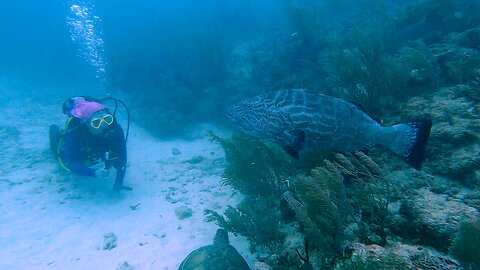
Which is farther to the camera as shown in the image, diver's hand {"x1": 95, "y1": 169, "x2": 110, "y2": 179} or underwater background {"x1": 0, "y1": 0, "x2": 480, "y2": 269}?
diver's hand {"x1": 95, "y1": 169, "x2": 110, "y2": 179}

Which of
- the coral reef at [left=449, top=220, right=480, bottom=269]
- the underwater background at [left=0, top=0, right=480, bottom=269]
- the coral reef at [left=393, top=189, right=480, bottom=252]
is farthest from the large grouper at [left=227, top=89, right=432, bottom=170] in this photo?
the coral reef at [left=449, top=220, right=480, bottom=269]

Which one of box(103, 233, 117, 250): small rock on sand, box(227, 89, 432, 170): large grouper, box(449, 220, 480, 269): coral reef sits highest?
box(227, 89, 432, 170): large grouper

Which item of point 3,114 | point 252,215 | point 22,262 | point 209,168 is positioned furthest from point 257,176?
point 3,114

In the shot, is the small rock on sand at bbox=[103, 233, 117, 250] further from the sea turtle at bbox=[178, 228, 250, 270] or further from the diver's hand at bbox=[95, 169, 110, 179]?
the diver's hand at bbox=[95, 169, 110, 179]

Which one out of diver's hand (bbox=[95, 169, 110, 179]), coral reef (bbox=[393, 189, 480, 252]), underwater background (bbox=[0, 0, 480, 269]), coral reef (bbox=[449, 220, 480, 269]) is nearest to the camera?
coral reef (bbox=[449, 220, 480, 269])

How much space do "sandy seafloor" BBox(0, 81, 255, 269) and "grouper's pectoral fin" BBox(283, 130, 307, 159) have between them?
269 cm

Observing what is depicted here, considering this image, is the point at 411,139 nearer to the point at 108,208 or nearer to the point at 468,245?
the point at 468,245

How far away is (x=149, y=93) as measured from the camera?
51.1 ft

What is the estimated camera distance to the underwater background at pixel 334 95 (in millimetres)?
2785

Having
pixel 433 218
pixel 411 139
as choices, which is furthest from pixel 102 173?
pixel 433 218

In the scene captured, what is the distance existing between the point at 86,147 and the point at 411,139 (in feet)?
25.7

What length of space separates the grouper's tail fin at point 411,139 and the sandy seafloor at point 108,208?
3.18 metres

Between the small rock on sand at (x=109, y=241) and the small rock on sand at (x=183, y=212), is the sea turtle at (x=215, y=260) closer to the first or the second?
the small rock on sand at (x=183, y=212)

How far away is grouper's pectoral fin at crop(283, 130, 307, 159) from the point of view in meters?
3.15
